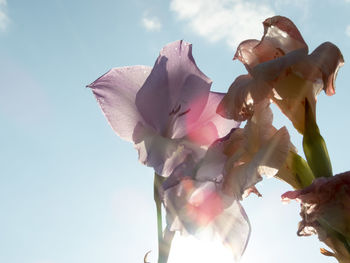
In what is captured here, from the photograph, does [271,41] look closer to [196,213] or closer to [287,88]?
[287,88]

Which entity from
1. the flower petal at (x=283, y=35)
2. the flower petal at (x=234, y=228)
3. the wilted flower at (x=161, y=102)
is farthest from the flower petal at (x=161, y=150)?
the flower petal at (x=283, y=35)

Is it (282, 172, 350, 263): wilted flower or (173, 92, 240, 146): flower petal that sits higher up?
(173, 92, 240, 146): flower petal

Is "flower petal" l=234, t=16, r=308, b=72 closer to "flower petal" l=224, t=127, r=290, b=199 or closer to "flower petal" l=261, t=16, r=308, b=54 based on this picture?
"flower petal" l=261, t=16, r=308, b=54

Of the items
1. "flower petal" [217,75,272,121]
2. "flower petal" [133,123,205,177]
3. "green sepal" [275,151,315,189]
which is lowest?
"green sepal" [275,151,315,189]

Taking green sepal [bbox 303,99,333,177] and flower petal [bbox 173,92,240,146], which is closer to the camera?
green sepal [bbox 303,99,333,177]

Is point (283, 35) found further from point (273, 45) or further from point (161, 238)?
point (161, 238)

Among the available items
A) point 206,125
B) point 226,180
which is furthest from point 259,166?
point 206,125

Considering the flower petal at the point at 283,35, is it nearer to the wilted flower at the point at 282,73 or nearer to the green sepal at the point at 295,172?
the wilted flower at the point at 282,73

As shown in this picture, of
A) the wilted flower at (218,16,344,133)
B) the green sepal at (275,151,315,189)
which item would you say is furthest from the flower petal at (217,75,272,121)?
the green sepal at (275,151,315,189)
